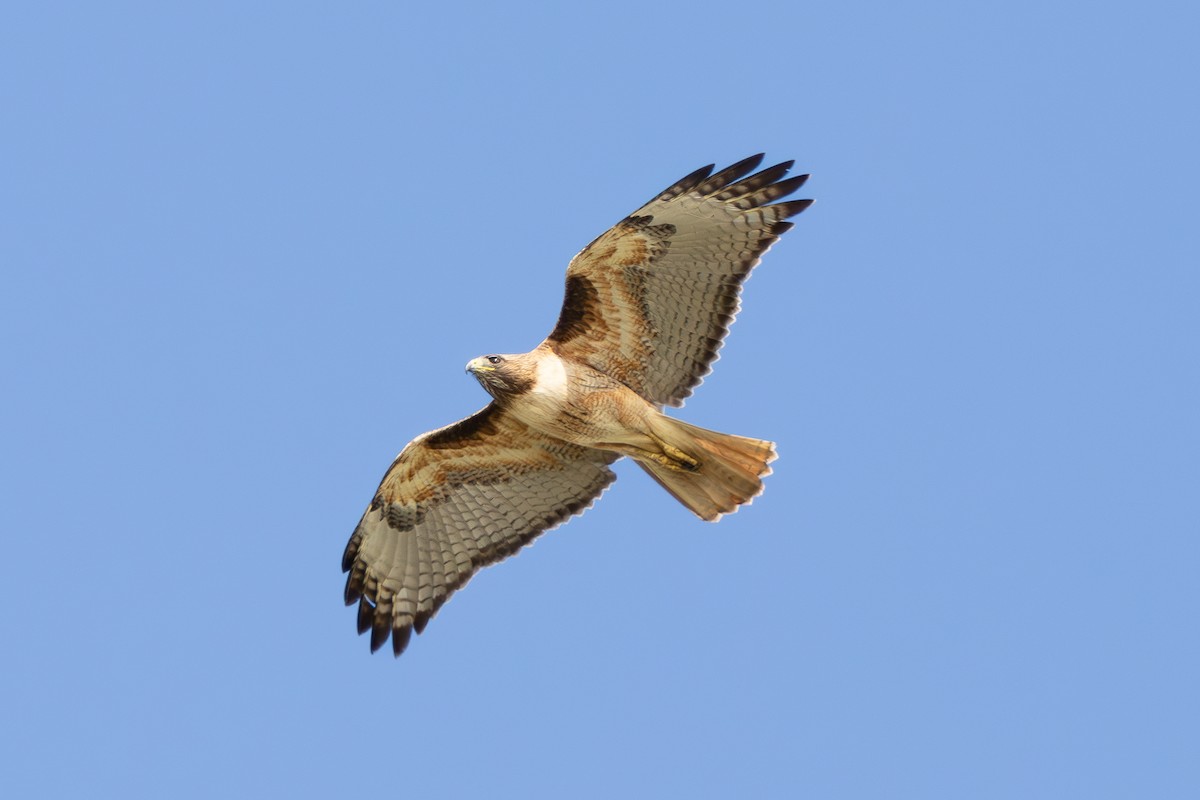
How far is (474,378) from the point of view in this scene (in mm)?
11734

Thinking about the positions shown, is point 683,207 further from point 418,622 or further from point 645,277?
point 418,622

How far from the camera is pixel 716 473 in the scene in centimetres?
1205

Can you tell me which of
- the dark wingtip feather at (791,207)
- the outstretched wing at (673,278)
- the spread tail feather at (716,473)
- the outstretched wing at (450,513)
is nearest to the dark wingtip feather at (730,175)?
the outstretched wing at (673,278)

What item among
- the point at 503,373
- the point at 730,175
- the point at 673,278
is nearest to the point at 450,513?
the point at 503,373

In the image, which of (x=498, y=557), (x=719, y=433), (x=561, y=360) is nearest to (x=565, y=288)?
(x=561, y=360)

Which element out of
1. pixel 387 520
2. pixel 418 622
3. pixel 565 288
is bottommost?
pixel 418 622

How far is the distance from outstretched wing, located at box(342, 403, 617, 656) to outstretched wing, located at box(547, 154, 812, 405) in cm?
97

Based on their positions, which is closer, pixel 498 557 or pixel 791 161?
pixel 791 161

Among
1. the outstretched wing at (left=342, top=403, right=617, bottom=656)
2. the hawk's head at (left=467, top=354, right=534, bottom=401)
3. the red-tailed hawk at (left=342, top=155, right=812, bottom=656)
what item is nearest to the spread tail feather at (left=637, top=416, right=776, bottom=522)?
the red-tailed hawk at (left=342, top=155, right=812, bottom=656)

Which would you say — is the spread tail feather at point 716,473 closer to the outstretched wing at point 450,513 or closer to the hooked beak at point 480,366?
the outstretched wing at point 450,513

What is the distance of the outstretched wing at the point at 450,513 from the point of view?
12688 mm

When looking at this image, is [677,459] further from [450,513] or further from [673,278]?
[450,513]

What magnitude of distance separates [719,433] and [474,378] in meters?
1.85

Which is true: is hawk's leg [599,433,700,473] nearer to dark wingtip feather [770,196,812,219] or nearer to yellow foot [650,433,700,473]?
yellow foot [650,433,700,473]
